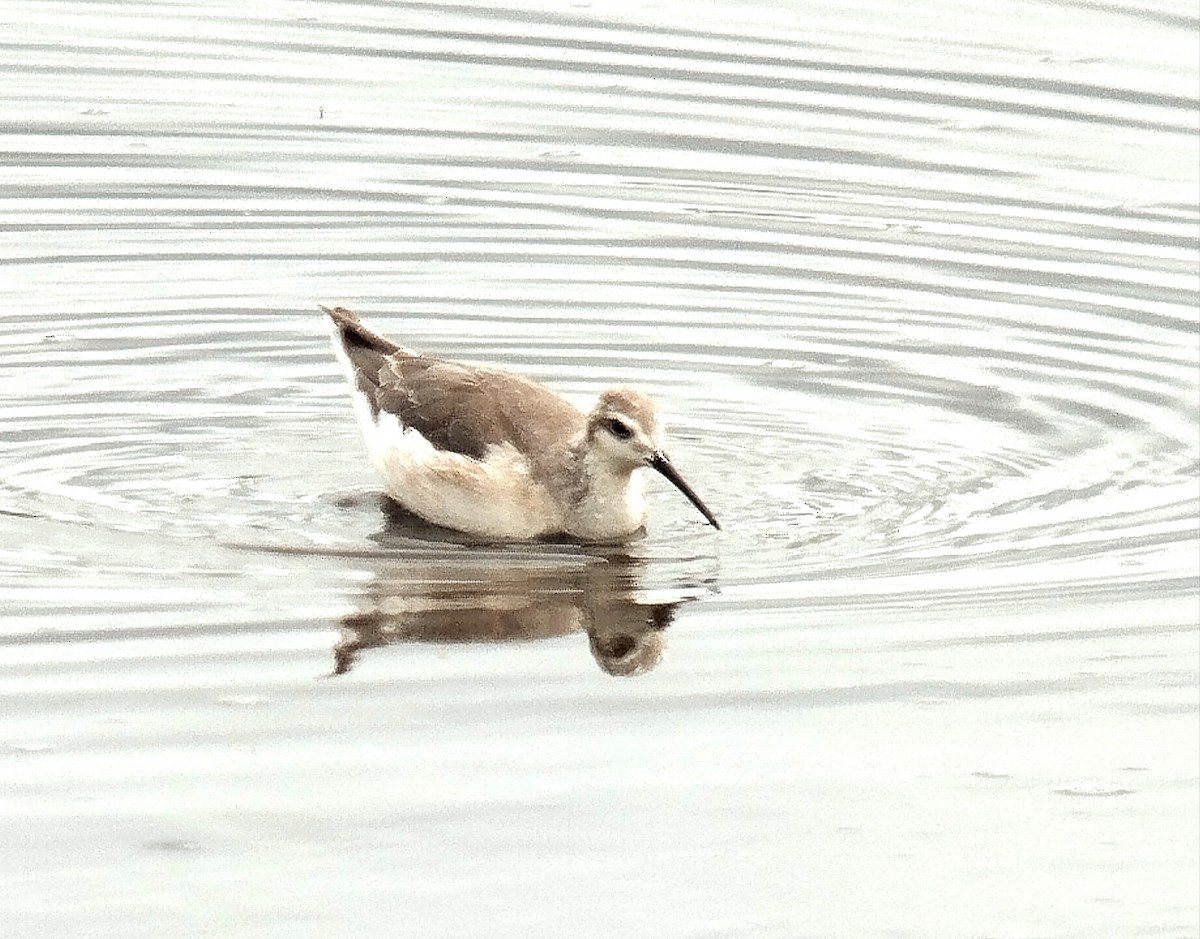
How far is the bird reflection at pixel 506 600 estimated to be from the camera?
439 inches

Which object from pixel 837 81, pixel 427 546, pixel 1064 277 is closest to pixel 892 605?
pixel 427 546

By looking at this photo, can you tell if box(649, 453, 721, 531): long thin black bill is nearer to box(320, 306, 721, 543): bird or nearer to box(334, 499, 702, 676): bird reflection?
box(320, 306, 721, 543): bird

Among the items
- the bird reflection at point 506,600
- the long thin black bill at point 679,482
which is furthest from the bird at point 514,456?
the bird reflection at point 506,600

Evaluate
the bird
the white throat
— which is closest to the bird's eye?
the bird

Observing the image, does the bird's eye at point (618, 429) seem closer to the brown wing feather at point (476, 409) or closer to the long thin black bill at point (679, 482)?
the long thin black bill at point (679, 482)

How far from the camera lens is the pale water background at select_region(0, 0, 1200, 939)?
9086 mm

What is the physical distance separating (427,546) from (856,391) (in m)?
3.00

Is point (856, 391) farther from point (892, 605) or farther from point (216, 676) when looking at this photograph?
point (216, 676)

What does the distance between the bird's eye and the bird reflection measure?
0.51 metres

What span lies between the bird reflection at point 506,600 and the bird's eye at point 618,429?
0.51 m

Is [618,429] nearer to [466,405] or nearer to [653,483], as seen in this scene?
[466,405]

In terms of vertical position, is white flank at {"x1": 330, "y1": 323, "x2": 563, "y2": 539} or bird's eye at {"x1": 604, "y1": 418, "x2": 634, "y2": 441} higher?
bird's eye at {"x1": 604, "y1": 418, "x2": 634, "y2": 441}

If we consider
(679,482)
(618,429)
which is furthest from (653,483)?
(679,482)

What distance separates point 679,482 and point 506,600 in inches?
49.5
